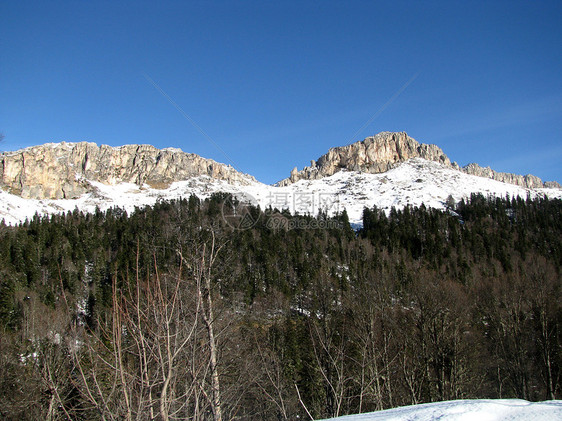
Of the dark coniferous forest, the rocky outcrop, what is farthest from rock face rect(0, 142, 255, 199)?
the dark coniferous forest

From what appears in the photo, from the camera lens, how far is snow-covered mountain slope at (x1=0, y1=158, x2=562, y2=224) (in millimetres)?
125938

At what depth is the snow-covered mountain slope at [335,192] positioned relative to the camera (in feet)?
413

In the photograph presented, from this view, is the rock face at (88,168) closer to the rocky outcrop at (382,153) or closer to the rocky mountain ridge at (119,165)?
the rocky mountain ridge at (119,165)

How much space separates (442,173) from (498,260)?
4089 inches

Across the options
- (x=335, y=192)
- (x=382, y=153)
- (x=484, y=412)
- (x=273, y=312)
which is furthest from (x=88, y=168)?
(x=484, y=412)

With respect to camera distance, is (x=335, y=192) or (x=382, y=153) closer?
(x=335, y=192)

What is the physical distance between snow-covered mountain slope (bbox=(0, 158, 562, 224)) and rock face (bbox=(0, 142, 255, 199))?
17.8ft

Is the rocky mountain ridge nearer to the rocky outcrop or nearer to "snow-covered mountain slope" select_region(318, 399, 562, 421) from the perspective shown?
the rocky outcrop

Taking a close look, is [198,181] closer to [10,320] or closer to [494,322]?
[10,320]

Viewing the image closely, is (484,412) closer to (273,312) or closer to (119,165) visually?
(273,312)

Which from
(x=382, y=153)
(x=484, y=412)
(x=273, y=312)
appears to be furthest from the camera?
(x=382, y=153)

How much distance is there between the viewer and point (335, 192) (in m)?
161

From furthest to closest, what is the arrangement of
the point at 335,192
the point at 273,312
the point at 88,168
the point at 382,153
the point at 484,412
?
the point at 382,153, the point at 88,168, the point at 335,192, the point at 273,312, the point at 484,412

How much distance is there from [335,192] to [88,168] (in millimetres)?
123544
